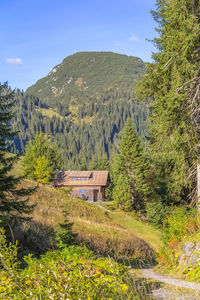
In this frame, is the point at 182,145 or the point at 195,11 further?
the point at 182,145

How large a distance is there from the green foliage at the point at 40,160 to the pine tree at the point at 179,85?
3894 cm

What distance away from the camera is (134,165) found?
153ft

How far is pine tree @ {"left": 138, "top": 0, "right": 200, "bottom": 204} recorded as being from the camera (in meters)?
9.04

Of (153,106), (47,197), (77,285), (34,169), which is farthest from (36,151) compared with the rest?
(77,285)

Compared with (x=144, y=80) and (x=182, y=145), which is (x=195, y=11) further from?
(x=182, y=145)

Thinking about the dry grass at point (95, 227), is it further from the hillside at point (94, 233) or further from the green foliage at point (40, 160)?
the green foliage at point (40, 160)

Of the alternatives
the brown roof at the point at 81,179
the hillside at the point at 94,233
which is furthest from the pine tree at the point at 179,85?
the brown roof at the point at 81,179

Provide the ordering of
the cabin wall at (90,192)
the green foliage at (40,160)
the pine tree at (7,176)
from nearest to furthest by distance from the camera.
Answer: the pine tree at (7,176) < the green foliage at (40,160) < the cabin wall at (90,192)

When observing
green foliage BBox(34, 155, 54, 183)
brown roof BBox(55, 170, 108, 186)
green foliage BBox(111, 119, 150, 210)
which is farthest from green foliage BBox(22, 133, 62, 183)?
green foliage BBox(111, 119, 150, 210)

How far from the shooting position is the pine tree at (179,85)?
356 inches

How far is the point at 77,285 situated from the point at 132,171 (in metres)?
45.1

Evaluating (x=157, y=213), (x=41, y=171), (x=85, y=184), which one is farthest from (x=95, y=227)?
(x=85, y=184)

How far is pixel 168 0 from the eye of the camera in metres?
10.7

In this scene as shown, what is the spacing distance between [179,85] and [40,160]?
Answer: 4276 centimetres
